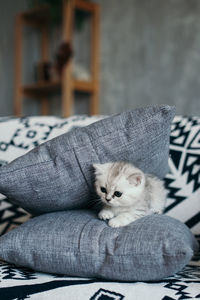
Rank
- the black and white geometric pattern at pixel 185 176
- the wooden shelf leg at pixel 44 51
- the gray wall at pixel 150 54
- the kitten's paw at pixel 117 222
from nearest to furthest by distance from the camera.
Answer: the kitten's paw at pixel 117 222, the black and white geometric pattern at pixel 185 176, the gray wall at pixel 150 54, the wooden shelf leg at pixel 44 51

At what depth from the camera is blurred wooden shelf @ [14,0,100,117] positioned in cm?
313

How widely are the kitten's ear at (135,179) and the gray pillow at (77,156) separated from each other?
0.25ft

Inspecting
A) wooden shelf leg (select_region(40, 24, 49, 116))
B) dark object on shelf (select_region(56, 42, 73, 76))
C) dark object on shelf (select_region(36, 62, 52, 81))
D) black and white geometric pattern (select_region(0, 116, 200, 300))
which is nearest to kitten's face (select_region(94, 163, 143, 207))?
black and white geometric pattern (select_region(0, 116, 200, 300))

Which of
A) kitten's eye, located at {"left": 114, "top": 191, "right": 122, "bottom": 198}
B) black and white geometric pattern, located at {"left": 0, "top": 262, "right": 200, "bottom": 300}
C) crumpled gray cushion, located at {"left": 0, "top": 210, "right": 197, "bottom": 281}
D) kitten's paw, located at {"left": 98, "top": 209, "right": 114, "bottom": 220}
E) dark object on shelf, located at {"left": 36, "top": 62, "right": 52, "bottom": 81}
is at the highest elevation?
dark object on shelf, located at {"left": 36, "top": 62, "right": 52, "bottom": 81}

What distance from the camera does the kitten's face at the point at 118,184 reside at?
109 centimetres

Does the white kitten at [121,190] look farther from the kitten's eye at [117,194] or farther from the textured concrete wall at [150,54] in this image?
the textured concrete wall at [150,54]

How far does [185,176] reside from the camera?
1337 millimetres

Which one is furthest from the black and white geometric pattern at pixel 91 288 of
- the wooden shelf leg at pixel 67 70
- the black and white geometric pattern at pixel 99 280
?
the wooden shelf leg at pixel 67 70

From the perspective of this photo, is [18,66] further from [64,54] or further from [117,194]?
[117,194]

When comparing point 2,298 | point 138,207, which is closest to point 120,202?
point 138,207

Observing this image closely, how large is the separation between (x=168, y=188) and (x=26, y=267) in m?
0.54

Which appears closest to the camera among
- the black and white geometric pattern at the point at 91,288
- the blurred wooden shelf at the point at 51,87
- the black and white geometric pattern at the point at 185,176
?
the black and white geometric pattern at the point at 91,288

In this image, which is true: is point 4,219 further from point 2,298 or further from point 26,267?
point 2,298

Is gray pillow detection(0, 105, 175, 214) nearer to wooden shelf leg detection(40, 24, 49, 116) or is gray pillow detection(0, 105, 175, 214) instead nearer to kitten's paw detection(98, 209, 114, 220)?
kitten's paw detection(98, 209, 114, 220)
